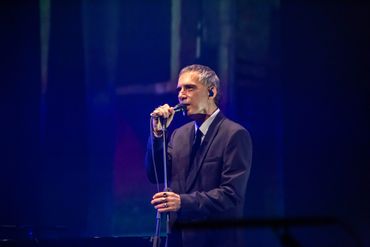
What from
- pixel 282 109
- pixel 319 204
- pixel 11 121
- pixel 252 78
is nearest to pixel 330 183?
pixel 319 204

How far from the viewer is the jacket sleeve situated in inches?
113

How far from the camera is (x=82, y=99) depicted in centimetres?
383

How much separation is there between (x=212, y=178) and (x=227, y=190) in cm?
13

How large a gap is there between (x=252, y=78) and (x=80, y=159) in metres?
1.27

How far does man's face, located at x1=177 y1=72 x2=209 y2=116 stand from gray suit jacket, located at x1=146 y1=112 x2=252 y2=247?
11 cm

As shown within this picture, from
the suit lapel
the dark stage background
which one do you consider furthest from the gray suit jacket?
the dark stage background

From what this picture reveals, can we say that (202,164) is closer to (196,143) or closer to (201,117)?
(196,143)

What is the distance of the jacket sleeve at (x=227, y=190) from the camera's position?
2.86 metres

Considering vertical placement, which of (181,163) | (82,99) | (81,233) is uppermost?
(82,99)

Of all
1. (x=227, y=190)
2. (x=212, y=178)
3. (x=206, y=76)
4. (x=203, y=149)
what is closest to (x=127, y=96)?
(x=206, y=76)

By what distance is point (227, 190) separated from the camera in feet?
9.59

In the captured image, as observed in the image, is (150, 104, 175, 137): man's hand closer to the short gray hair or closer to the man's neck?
the man's neck

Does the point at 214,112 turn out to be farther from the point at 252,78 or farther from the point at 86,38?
the point at 86,38

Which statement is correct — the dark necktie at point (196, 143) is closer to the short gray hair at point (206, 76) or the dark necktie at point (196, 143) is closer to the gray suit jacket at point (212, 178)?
the gray suit jacket at point (212, 178)
